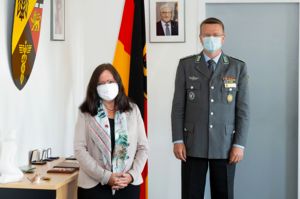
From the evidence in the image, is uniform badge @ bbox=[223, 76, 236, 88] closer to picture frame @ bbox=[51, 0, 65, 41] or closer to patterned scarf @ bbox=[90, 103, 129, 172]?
patterned scarf @ bbox=[90, 103, 129, 172]

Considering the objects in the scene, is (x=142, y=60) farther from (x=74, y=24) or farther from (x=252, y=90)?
(x=252, y=90)

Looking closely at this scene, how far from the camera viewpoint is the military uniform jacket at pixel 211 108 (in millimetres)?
2785

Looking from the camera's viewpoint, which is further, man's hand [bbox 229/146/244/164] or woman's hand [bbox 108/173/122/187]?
man's hand [bbox 229/146/244/164]

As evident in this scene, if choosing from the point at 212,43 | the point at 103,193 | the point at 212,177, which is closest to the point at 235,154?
the point at 212,177

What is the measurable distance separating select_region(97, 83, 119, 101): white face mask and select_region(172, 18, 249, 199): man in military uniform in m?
0.39

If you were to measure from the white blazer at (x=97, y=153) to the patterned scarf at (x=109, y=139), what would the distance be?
1.0 inches

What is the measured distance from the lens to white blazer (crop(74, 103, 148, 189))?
2.53 metres

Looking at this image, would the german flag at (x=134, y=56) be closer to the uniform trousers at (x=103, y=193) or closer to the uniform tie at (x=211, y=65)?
the uniform tie at (x=211, y=65)

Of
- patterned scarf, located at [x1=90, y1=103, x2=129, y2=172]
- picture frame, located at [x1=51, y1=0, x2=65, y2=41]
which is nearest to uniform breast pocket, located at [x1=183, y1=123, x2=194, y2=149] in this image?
patterned scarf, located at [x1=90, y1=103, x2=129, y2=172]

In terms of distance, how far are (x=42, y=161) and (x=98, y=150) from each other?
0.63 metres

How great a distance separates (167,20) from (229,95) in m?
1.37

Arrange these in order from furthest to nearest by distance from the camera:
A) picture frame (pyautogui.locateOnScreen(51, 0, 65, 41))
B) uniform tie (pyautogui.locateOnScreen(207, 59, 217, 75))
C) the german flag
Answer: the german flag < picture frame (pyautogui.locateOnScreen(51, 0, 65, 41)) < uniform tie (pyautogui.locateOnScreen(207, 59, 217, 75))

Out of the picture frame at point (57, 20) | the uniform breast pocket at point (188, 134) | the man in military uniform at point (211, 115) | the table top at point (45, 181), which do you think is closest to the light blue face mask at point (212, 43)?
the man in military uniform at point (211, 115)

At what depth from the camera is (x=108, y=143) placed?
256 cm
